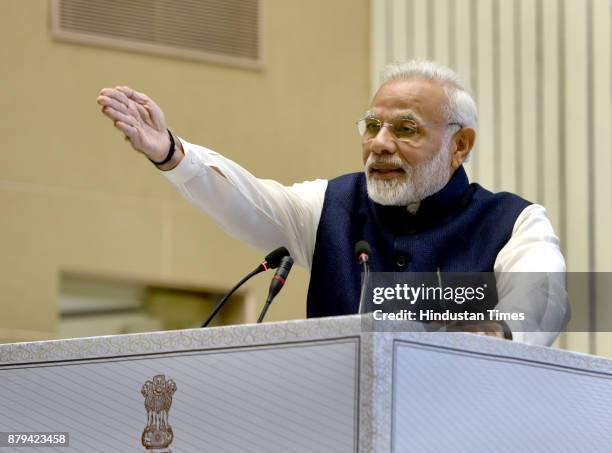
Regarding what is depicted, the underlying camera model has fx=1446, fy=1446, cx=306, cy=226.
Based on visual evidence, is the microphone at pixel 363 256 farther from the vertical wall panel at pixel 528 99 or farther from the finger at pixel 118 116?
the vertical wall panel at pixel 528 99

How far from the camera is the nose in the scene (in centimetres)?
411

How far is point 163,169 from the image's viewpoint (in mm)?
3885

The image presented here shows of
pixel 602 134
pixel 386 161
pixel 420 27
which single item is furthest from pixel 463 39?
pixel 386 161

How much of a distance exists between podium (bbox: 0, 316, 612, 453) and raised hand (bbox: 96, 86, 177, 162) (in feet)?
2.27

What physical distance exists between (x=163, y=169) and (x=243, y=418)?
1122mm

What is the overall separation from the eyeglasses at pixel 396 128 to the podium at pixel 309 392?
1.22 meters

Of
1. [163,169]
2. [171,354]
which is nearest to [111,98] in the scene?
[163,169]

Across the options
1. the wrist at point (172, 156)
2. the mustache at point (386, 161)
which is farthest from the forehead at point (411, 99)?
the wrist at point (172, 156)

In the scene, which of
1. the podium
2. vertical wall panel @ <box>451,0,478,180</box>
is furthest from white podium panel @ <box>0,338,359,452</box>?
vertical wall panel @ <box>451,0,478,180</box>

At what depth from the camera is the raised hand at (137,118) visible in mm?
3672

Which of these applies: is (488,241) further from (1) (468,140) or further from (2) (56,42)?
(2) (56,42)

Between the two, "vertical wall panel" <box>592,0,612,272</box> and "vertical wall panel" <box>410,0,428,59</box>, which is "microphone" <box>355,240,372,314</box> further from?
"vertical wall panel" <box>410,0,428,59</box>

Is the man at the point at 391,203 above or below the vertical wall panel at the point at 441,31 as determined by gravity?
below

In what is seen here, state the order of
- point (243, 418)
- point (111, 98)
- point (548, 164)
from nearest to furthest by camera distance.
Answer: point (243, 418) < point (111, 98) < point (548, 164)
